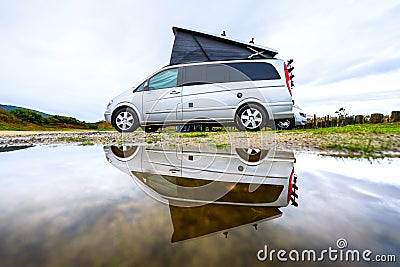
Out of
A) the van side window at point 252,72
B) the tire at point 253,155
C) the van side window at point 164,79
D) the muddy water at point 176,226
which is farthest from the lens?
the van side window at point 164,79

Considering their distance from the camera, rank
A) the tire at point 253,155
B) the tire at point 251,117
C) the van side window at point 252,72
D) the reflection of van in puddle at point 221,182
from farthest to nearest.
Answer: the tire at point 251,117 → the van side window at point 252,72 → the tire at point 253,155 → the reflection of van in puddle at point 221,182

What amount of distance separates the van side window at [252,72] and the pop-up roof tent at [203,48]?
9.33 feet

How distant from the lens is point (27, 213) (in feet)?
3.05

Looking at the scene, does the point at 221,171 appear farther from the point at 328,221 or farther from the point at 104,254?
the point at 104,254

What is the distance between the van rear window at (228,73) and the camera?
5566mm

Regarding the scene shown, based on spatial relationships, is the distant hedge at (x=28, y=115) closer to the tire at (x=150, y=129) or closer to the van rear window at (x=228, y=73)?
the tire at (x=150, y=129)

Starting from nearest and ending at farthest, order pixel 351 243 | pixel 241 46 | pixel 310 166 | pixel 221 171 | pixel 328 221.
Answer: pixel 351 243 → pixel 328 221 → pixel 221 171 → pixel 310 166 → pixel 241 46

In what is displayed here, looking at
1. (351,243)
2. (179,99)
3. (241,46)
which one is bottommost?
(351,243)

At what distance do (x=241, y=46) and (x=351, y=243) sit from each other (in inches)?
343

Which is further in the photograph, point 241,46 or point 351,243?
point 241,46

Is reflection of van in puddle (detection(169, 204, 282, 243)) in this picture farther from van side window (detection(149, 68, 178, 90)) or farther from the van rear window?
van side window (detection(149, 68, 178, 90))

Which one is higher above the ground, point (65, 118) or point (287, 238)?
point (65, 118)

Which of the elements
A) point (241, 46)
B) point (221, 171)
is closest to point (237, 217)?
point (221, 171)

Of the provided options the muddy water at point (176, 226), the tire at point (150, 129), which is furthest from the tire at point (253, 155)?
the tire at point (150, 129)
